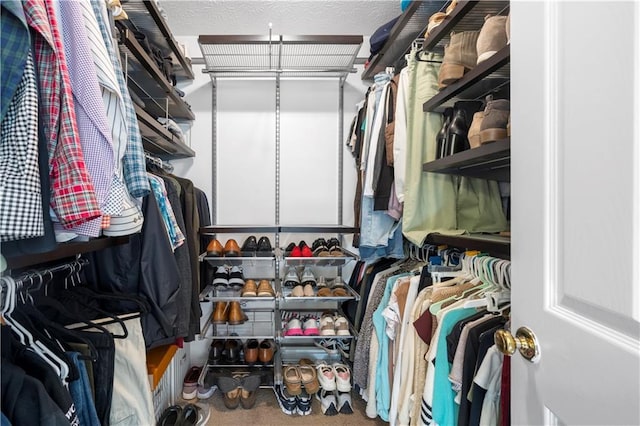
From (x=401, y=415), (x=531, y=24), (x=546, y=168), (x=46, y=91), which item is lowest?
(x=401, y=415)

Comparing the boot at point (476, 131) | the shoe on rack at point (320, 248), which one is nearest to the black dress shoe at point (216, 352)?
the shoe on rack at point (320, 248)

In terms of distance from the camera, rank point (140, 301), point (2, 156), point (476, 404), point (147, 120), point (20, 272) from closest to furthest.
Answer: point (2, 156), point (476, 404), point (20, 272), point (140, 301), point (147, 120)

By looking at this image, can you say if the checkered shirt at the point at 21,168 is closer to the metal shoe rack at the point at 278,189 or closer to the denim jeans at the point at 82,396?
the denim jeans at the point at 82,396

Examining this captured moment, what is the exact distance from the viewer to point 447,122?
1281mm

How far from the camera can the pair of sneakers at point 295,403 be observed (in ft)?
5.72

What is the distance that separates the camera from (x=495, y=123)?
97 centimetres

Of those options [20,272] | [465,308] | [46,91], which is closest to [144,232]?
[20,272]

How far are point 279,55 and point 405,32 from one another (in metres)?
0.77

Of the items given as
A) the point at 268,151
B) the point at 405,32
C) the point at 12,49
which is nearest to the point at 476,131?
the point at 405,32

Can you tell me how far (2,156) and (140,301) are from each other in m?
0.74

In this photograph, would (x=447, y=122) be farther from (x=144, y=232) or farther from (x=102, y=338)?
(x=102, y=338)

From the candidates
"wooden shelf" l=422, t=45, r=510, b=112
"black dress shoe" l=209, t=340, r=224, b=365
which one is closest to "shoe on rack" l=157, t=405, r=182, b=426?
"black dress shoe" l=209, t=340, r=224, b=365

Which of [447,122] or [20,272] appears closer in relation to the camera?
[20,272]

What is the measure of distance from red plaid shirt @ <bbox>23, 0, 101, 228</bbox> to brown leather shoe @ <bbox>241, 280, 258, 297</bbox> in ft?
4.38
